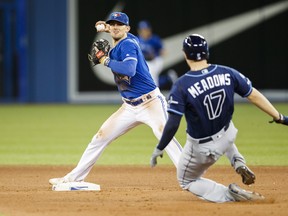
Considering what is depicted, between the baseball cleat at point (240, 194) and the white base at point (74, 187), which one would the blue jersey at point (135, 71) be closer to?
the white base at point (74, 187)

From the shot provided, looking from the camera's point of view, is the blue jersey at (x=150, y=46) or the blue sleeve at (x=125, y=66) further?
the blue jersey at (x=150, y=46)

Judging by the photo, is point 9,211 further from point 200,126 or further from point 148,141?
point 148,141

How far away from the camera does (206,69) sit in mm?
7293

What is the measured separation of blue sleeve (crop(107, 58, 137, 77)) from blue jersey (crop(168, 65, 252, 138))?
1.06m

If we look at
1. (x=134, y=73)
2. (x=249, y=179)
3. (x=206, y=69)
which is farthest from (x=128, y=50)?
(x=249, y=179)

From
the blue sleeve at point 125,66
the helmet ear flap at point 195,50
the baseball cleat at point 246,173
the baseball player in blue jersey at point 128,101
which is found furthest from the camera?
the baseball player in blue jersey at point 128,101

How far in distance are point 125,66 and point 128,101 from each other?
572mm

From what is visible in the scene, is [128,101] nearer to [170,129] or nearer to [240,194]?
[170,129]

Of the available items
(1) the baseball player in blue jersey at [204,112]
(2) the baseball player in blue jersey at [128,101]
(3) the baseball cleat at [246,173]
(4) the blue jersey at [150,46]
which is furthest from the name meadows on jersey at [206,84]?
(4) the blue jersey at [150,46]

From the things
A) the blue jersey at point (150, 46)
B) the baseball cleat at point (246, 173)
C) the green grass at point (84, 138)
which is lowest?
the green grass at point (84, 138)

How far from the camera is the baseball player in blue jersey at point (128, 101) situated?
8430mm

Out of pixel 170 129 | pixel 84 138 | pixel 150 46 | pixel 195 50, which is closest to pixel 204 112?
pixel 170 129

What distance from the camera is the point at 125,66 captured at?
26.8 feet

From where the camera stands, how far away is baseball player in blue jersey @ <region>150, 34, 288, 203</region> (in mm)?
7180
